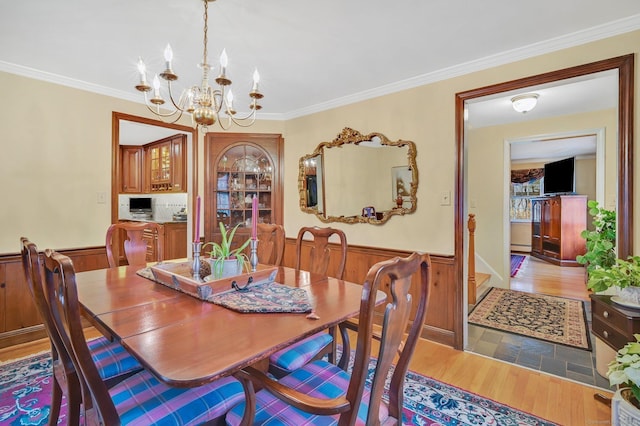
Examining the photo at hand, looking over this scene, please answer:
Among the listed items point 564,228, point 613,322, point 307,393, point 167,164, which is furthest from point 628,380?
point 564,228

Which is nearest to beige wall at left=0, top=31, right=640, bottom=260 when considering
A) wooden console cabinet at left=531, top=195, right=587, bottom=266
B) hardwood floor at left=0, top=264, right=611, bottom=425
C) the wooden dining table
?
hardwood floor at left=0, top=264, right=611, bottom=425

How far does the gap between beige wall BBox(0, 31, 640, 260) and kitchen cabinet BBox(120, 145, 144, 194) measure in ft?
10.1

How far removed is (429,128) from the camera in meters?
2.84

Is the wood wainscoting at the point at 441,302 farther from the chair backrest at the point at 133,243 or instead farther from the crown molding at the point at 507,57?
→ the chair backrest at the point at 133,243

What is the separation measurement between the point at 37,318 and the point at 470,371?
364cm

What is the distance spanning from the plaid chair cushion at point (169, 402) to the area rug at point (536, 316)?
289 cm

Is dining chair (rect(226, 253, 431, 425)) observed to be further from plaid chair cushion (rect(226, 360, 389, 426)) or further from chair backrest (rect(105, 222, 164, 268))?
chair backrest (rect(105, 222, 164, 268))

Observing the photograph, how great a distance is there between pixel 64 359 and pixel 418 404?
1838mm

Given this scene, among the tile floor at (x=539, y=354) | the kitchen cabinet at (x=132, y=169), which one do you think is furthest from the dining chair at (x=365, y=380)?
the kitchen cabinet at (x=132, y=169)

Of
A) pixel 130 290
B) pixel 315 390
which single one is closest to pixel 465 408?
pixel 315 390

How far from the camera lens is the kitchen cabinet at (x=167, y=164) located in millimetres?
4922

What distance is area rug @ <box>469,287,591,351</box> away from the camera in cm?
293

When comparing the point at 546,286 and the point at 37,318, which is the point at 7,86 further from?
the point at 546,286

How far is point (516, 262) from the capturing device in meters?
6.80
